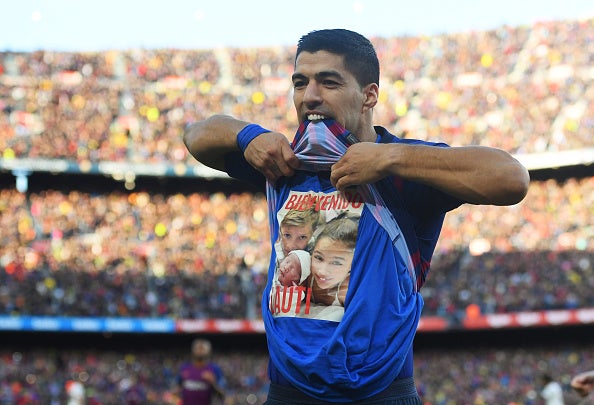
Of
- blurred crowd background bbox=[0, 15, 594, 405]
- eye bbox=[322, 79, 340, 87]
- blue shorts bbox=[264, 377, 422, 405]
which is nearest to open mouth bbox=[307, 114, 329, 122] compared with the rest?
eye bbox=[322, 79, 340, 87]

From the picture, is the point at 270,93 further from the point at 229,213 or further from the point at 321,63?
the point at 321,63

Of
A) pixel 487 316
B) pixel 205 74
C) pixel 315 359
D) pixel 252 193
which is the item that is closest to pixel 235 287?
pixel 252 193

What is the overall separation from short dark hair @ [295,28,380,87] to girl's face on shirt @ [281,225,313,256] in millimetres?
520

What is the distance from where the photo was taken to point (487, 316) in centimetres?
2481

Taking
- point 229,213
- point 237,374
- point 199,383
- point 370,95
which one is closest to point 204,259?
point 229,213

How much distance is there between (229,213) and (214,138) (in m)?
25.3

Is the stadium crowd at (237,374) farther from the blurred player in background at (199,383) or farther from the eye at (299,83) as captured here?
the eye at (299,83)

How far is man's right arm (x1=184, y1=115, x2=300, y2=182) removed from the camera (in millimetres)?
2896

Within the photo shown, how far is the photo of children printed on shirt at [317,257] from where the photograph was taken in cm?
276

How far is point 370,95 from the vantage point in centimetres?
299

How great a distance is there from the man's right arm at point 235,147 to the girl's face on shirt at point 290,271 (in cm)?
29

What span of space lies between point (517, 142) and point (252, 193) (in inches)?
348

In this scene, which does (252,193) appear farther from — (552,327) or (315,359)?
(315,359)

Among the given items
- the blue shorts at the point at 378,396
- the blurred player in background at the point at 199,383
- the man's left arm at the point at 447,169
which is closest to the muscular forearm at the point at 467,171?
the man's left arm at the point at 447,169
